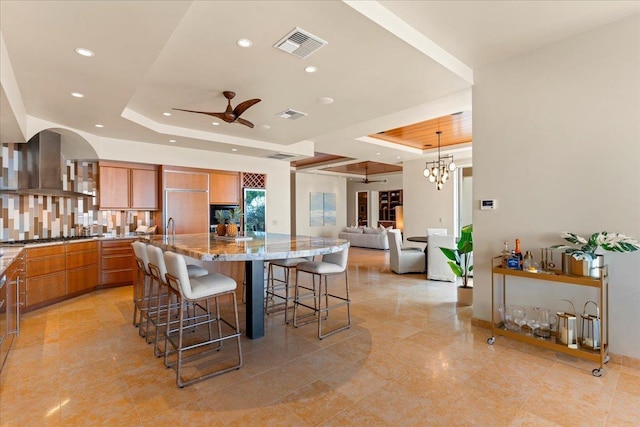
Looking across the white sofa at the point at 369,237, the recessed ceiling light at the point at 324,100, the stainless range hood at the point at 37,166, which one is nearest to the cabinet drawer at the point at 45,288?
the stainless range hood at the point at 37,166

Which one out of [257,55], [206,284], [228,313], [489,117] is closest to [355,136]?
[489,117]

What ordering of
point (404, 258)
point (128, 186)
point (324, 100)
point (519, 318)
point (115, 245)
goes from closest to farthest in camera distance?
point (519, 318) → point (324, 100) → point (115, 245) → point (128, 186) → point (404, 258)

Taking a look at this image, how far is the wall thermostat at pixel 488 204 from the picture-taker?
3348 millimetres

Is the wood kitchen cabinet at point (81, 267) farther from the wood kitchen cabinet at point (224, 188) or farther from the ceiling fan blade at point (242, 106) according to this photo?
the ceiling fan blade at point (242, 106)

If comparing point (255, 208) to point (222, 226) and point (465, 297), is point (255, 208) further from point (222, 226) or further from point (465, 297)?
point (465, 297)

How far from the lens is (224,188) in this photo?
21.7 feet

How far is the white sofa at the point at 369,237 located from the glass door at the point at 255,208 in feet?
15.2

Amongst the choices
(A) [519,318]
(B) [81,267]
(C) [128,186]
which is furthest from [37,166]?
(A) [519,318]

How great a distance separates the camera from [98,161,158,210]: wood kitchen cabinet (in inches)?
213

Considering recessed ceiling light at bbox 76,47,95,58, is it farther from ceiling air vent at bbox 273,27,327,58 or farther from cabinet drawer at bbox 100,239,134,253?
cabinet drawer at bbox 100,239,134,253

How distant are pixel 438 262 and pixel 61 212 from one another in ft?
21.3

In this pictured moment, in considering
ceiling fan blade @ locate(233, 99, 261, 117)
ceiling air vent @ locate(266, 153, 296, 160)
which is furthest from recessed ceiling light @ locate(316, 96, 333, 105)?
ceiling air vent @ locate(266, 153, 296, 160)

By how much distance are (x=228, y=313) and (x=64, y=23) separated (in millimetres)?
3155

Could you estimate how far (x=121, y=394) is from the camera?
2205 mm
